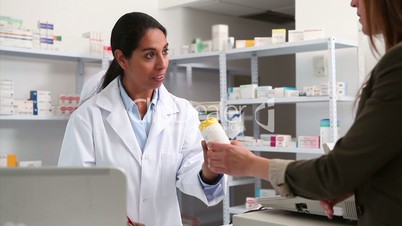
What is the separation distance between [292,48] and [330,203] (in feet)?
7.01

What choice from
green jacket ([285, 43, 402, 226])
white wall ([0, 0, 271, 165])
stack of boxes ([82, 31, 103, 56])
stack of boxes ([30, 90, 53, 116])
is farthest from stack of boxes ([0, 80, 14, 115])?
green jacket ([285, 43, 402, 226])

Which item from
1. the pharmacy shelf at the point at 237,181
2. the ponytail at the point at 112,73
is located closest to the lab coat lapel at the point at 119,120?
the ponytail at the point at 112,73

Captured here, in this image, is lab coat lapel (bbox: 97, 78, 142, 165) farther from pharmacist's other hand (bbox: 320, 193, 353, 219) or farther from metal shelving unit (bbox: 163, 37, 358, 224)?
metal shelving unit (bbox: 163, 37, 358, 224)

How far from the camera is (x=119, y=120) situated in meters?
1.54

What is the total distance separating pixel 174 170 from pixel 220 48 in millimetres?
1891

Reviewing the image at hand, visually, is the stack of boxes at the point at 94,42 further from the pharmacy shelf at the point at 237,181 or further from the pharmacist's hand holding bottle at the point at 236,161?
the pharmacist's hand holding bottle at the point at 236,161

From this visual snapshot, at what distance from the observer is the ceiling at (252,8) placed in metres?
4.03

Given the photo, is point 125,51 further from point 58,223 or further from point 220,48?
point 220,48

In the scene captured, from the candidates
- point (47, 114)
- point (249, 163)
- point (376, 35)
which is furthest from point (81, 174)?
point (47, 114)

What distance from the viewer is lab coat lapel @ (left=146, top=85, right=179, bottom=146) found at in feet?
5.11

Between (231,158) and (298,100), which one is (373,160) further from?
(298,100)

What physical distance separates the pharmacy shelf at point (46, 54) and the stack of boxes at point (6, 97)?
0.21 metres

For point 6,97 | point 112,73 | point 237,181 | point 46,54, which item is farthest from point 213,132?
point 237,181

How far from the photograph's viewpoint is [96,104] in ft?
5.13
